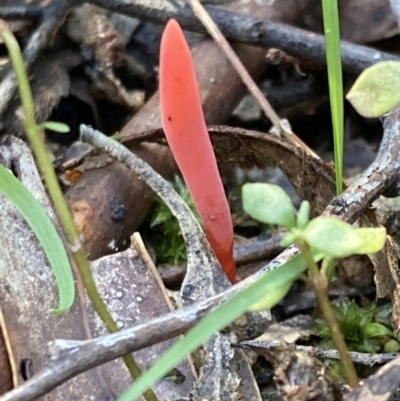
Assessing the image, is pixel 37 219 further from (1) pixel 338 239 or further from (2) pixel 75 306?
(1) pixel 338 239

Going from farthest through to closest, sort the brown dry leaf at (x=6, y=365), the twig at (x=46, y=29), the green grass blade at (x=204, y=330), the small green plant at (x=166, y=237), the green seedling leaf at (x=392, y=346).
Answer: the twig at (x=46, y=29), the small green plant at (x=166, y=237), the green seedling leaf at (x=392, y=346), the brown dry leaf at (x=6, y=365), the green grass blade at (x=204, y=330)

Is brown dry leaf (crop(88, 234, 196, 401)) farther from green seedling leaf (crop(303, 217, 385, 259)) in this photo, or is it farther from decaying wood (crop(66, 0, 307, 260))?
green seedling leaf (crop(303, 217, 385, 259))

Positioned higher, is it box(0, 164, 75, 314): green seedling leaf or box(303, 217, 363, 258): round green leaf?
box(0, 164, 75, 314): green seedling leaf

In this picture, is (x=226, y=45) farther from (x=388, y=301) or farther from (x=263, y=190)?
(x=263, y=190)

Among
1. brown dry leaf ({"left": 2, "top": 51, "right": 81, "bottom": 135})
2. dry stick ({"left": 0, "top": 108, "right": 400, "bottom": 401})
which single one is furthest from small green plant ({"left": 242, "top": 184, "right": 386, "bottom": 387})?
brown dry leaf ({"left": 2, "top": 51, "right": 81, "bottom": 135})

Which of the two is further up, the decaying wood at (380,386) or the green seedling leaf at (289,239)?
the green seedling leaf at (289,239)

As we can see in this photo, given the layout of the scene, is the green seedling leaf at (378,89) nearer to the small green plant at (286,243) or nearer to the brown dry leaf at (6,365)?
the small green plant at (286,243)

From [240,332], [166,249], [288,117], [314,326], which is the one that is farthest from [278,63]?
[240,332]

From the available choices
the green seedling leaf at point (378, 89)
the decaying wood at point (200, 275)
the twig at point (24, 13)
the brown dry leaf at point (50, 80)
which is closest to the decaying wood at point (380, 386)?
the decaying wood at point (200, 275)
